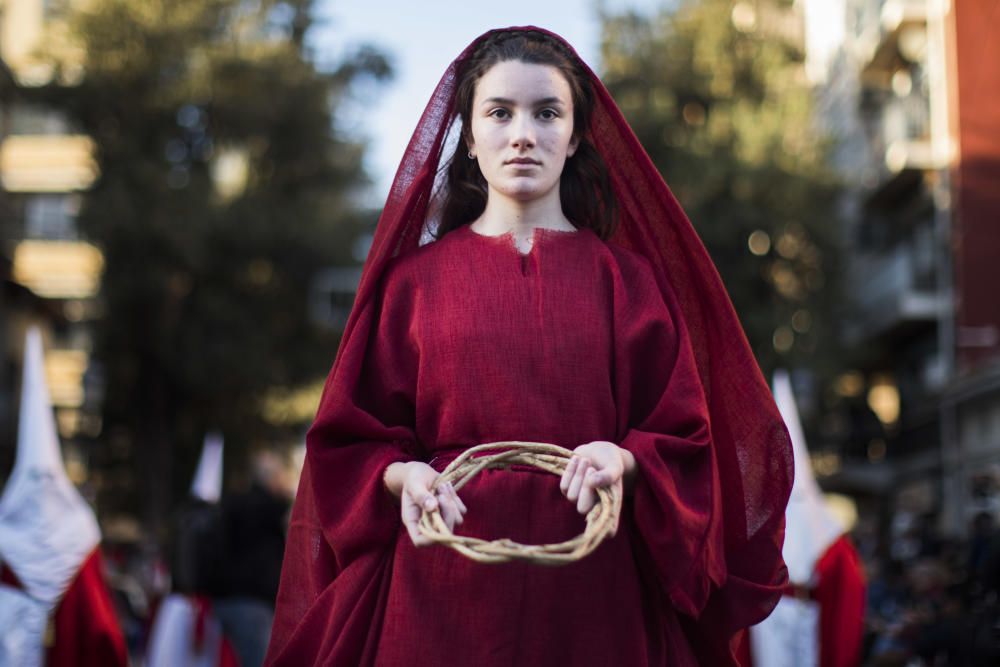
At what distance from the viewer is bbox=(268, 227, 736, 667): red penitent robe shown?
2816 millimetres

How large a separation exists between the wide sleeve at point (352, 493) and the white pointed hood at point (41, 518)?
10.7ft

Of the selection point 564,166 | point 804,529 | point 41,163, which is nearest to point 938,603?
point 804,529

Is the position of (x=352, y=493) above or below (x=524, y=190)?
below

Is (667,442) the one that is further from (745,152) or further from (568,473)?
(745,152)

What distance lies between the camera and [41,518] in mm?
6234

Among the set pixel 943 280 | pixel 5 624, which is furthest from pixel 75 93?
pixel 5 624

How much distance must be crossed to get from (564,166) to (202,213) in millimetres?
20161

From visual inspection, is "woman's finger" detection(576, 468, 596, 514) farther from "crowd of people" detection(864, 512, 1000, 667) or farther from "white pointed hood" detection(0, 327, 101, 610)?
"crowd of people" detection(864, 512, 1000, 667)

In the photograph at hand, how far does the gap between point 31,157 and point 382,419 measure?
39889 millimetres

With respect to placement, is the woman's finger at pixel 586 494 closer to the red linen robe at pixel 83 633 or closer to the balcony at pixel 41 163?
the red linen robe at pixel 83 633

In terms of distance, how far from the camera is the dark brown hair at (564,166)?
3195 millimetres

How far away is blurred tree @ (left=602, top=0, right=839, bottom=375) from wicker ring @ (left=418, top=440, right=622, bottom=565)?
21771mm

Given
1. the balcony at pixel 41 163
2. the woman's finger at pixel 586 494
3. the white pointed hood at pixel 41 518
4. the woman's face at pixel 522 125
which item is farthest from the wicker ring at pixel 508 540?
the balcony at pixel 41 163

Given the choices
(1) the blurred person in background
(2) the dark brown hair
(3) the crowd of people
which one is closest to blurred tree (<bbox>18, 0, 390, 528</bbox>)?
(3) the crowd of people
